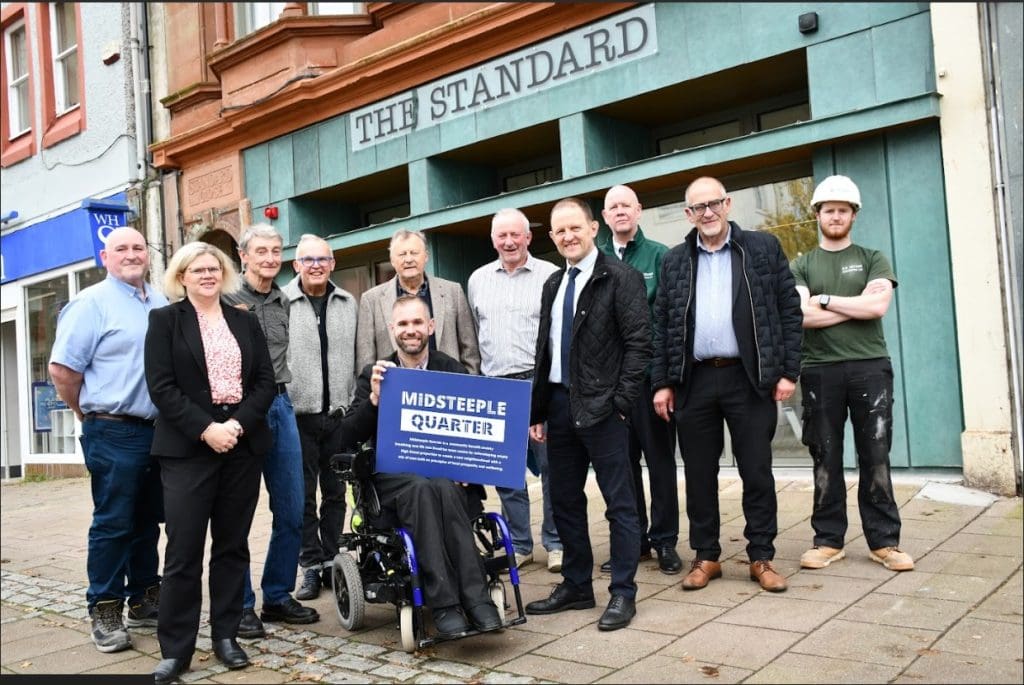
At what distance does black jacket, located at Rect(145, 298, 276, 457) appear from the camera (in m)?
4.15

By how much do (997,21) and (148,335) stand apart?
19.6ft

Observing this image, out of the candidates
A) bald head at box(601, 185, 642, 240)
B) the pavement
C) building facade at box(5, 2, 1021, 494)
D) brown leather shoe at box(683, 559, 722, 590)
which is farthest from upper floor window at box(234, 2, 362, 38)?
brown leather shoe at box(683, 559, 722, 590)

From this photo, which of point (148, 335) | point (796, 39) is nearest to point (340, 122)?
point (796, 39)

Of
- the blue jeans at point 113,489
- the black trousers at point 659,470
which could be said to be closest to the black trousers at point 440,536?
the blue jeans at point 113,489

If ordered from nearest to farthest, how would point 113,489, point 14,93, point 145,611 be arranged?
point 113,489 → point 145,611 → point 14,93

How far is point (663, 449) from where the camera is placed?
5.48m

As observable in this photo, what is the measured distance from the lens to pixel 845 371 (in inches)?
202

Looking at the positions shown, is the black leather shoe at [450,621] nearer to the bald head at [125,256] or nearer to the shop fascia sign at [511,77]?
the bald head at [125,256]

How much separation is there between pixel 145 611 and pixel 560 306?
2.89 metres

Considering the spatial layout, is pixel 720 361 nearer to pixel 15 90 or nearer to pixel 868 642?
pixel 868 642

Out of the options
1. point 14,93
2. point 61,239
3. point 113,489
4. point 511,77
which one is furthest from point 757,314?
point 14,93

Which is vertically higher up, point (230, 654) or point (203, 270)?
point (203, 270)

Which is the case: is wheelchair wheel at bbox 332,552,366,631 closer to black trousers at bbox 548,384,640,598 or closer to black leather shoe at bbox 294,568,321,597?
black leather shoe at bbox 294,568,321,597

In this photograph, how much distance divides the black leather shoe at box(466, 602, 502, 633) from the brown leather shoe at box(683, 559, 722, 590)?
1341mm
